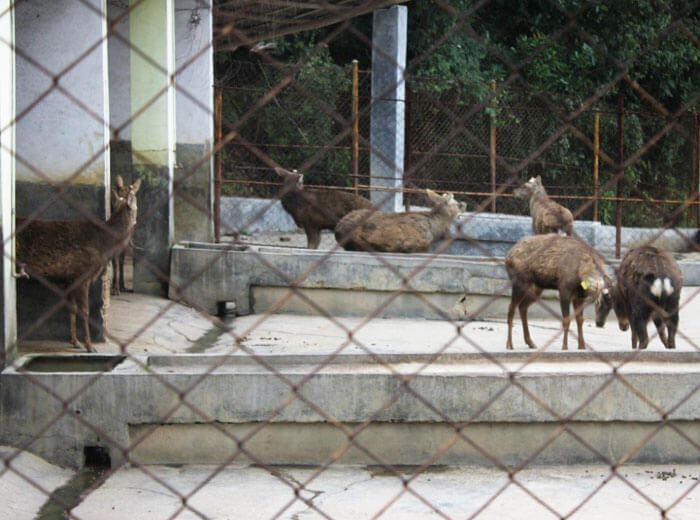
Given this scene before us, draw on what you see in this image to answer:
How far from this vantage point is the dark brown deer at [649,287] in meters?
7.79

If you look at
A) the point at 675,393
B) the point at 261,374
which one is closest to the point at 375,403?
the point at 261,374

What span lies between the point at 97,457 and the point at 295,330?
13.9 ft

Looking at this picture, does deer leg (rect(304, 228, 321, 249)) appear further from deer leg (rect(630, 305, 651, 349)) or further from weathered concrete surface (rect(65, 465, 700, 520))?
weathered concrete surface (rect(65, 465, 700, 520))

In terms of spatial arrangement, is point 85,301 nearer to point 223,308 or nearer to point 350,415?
point 350,415

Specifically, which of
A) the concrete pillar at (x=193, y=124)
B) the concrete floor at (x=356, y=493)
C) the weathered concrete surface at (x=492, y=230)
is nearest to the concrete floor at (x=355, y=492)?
the concrete floor at (x=356, y=493)

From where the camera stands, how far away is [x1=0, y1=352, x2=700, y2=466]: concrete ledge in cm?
588

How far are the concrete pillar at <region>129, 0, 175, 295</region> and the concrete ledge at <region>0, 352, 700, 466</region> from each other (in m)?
4.92

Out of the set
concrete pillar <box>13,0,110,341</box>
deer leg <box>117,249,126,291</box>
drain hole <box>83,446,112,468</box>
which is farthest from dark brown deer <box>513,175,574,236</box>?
drain hole <box>83,446,112,468</box>

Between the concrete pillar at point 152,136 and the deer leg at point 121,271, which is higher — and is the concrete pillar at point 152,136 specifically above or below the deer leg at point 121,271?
above

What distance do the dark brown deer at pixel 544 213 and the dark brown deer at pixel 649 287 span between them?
3.36 meters

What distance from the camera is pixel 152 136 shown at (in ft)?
35.9

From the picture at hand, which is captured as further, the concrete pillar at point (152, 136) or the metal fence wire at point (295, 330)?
the concrete pillar at point (152, 136)

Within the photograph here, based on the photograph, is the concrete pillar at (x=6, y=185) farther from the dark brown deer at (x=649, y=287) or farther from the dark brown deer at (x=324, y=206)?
the dark brown deer at (x=324, y=206)

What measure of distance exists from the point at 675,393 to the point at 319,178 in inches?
507
